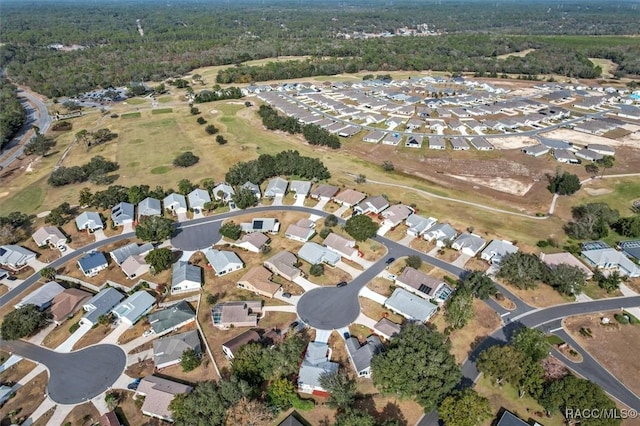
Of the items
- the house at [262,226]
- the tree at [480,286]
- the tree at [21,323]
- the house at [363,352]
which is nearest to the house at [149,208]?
the house at [262,226]

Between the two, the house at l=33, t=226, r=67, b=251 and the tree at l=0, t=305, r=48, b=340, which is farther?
the house at l=33, t=226, r=67, b=251

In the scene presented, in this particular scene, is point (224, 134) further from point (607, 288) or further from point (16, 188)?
point (607, 288)

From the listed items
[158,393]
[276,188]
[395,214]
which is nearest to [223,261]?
[158,393]

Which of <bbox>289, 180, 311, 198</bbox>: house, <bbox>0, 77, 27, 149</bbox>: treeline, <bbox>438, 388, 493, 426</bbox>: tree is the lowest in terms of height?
<bbox>0, 77, 27, 149</bbox>: treeline

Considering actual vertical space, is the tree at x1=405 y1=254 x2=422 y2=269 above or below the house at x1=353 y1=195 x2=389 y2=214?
above

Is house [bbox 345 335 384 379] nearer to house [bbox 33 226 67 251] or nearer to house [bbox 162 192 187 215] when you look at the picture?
house [bbox 162 192 187 215]

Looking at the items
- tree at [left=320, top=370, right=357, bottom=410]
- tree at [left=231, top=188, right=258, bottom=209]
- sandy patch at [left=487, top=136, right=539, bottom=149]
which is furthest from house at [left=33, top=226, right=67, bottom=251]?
sandy patch at [left=487, top=136, right=539, bottom=149]
